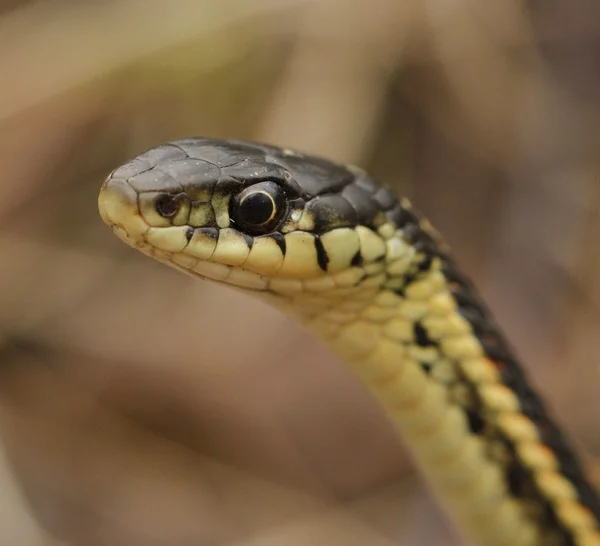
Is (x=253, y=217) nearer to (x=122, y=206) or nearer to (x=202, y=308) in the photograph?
(x=122, y=206)

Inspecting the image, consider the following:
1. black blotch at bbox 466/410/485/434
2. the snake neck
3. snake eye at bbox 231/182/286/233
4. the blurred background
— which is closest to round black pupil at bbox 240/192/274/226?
snake eye at bbox 231/182/286/233

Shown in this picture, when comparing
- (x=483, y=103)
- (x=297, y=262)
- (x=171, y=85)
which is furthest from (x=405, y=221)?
(x=483, y=103)

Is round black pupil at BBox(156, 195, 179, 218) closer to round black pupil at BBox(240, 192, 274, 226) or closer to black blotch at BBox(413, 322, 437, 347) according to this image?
round black pupil at BBox(240, 192, 274, 226)

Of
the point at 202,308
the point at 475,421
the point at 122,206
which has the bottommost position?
the point at 202,308

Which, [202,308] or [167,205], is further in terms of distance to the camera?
[202,308]

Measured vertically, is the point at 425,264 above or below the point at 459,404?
above

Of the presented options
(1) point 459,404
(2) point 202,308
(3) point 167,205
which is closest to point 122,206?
(3) point 167,205

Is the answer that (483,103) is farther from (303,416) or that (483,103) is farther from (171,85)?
(303,416)

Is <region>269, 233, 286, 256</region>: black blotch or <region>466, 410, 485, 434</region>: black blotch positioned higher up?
<region>269, 233, 286, 256</region>: black blotch
